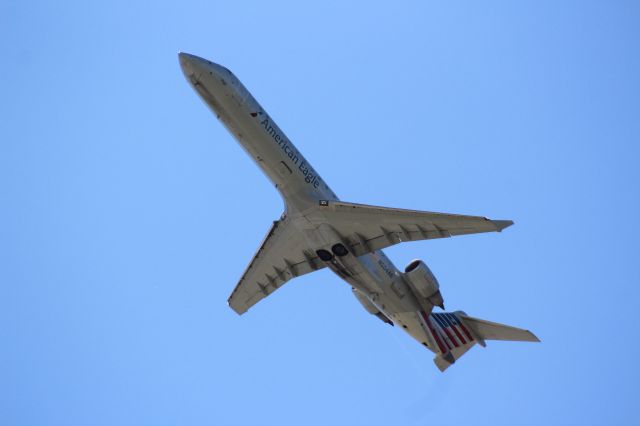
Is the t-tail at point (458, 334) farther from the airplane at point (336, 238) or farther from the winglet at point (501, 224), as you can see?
the winglet at point (501, 224)

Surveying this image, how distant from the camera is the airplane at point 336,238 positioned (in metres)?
25.9

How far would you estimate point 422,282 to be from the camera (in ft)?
99.0

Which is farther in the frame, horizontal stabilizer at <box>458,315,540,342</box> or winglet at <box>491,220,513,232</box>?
horizontal stabilizer at <box>458,315,540,342</box>

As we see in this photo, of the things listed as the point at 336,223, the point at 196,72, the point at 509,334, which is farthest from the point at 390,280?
the point at 196,72

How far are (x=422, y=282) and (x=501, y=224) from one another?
6.35 metres

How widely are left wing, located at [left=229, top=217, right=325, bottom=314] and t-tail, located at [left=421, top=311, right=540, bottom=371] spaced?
586 centimetres

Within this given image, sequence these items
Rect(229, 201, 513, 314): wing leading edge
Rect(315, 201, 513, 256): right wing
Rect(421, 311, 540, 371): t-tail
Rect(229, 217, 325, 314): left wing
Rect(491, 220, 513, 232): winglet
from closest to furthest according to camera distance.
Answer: Rect(491, 220, 513, 232): winglet → Rect(315, 201, 513, 256): right wing → Rect(229, 201, 513, 314): wing leading edge → Rect(229, 217, 325, 314): left wing → Rect(421, 311, 540, 371): t-tail

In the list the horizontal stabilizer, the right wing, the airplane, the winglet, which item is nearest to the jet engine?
the airplane

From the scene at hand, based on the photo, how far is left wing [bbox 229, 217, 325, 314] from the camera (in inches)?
1200

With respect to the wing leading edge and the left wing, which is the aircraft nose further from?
the left wing

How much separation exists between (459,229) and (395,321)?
6856mm

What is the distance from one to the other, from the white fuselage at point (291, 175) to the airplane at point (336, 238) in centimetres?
4

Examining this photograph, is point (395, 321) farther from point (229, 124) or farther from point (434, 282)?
point (229, 124)

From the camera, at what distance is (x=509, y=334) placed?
32.3m
